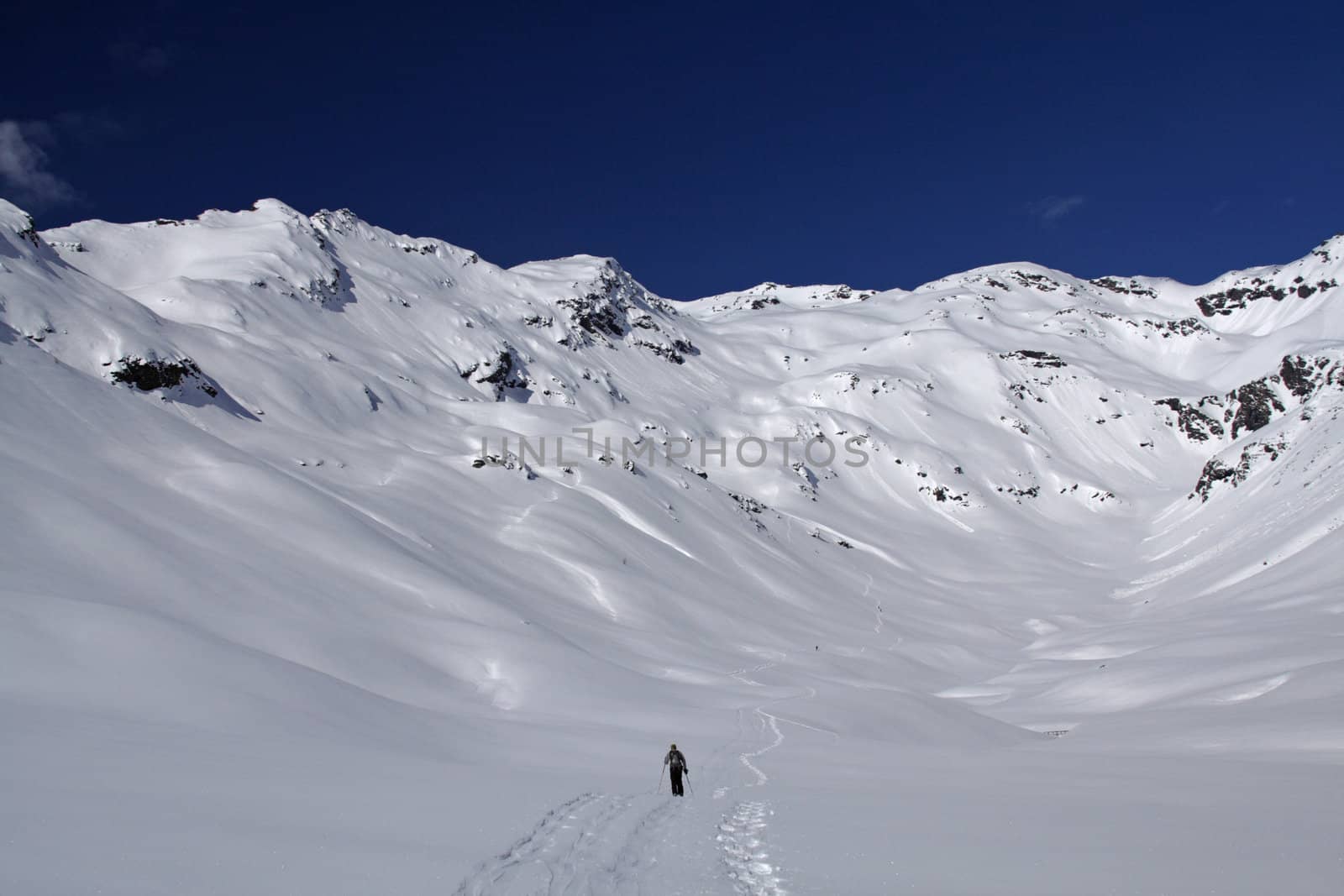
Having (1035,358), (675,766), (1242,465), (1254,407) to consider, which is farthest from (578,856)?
(1035,358)

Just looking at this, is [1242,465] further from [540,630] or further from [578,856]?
[578,856]

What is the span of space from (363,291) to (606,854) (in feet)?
404

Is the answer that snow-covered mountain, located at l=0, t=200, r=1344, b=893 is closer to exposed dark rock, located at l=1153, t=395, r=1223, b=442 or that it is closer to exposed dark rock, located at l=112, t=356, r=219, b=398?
exposed dark rock, located at l=112, t=356, r=219, b=398

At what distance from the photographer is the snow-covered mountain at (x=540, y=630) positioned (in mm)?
12086

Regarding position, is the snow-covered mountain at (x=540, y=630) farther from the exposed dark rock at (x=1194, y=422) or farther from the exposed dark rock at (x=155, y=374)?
the exposed dark rock at (x=1194, y=422)

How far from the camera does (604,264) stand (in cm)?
18088

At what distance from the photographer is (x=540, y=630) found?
128 feet

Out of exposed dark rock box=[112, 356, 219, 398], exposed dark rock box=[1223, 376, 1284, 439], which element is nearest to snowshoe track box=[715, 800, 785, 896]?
exposed dark rock box=[112, 356, 219, 398]

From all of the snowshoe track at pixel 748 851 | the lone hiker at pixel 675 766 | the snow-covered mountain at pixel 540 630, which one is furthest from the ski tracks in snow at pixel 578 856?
the lone hiker at pixel 675 766

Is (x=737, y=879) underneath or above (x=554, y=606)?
underneath

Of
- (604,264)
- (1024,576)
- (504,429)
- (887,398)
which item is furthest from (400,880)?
(604,264)

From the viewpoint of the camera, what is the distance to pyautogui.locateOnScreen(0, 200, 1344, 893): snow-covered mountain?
12086 mm

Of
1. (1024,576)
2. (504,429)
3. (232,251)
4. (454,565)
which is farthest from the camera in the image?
(232,251)

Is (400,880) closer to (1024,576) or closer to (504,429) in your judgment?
(504,429)
